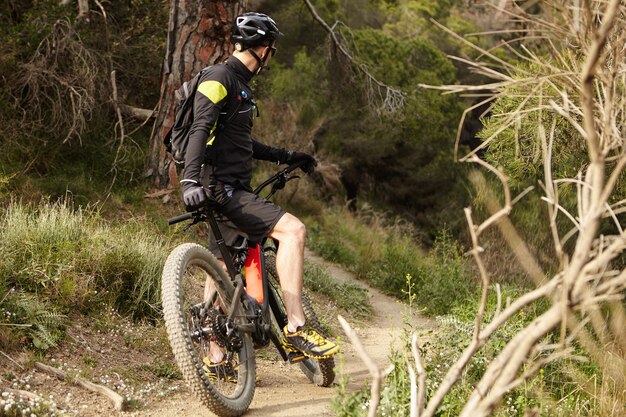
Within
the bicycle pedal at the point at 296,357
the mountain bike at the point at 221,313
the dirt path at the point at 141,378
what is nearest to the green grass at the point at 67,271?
the dirt path at the point at 141,378

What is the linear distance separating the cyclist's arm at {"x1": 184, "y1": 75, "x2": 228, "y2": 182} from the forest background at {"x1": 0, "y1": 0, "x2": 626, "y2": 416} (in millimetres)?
1408

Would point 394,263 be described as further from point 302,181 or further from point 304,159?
point 304,159

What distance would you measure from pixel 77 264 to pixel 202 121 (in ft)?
6.26

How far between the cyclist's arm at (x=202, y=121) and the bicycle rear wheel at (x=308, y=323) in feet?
3.24

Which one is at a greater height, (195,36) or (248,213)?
(248,213)

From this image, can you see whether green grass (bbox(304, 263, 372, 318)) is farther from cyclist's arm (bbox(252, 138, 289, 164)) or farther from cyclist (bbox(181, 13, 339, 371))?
cyclist (bbox(181, 13, 339, 371))

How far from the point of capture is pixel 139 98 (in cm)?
1094

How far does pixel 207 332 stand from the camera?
15.7 feet

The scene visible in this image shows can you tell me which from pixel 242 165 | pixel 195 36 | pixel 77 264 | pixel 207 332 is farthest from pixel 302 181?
pixel 207 332

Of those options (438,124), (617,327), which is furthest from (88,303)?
(438,124)

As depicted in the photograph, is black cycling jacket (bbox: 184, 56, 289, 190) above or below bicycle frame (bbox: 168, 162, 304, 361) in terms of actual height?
above

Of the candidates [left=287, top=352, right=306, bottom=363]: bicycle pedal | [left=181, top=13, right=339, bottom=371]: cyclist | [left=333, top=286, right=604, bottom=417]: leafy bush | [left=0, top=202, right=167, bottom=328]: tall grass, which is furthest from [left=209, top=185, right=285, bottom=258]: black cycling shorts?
[left=0, top=202, right=167, bottom=328]: tall grass

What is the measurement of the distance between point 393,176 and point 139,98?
329 inches

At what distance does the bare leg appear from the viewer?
16.7 ft
